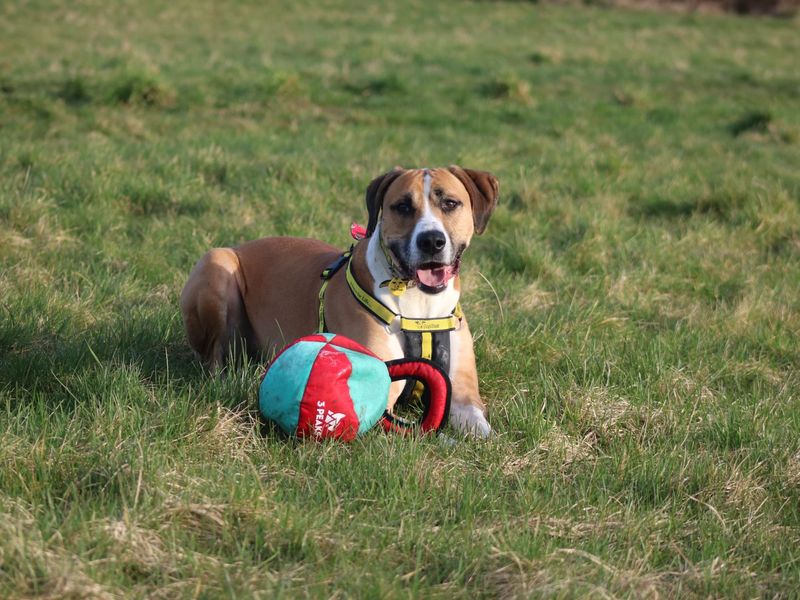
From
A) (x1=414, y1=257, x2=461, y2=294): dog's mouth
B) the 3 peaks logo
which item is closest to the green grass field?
the 3 peaks logo

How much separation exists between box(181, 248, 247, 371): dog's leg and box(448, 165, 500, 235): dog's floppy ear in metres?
1.55

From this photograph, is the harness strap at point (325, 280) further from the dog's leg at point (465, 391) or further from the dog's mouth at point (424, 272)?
the dog's leg at point (465, 391)

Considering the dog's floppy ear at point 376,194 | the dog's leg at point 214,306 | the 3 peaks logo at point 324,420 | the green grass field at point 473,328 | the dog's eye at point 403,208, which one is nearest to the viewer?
the green grass field at point 473,328

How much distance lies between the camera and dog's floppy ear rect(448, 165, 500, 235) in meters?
4.80

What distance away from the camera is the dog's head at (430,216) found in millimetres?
4367

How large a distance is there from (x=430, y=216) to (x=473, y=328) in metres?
1.01

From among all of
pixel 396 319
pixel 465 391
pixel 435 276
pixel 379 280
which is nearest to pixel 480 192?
pixel 435 276

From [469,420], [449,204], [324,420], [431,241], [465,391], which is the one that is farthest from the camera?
[449,204]

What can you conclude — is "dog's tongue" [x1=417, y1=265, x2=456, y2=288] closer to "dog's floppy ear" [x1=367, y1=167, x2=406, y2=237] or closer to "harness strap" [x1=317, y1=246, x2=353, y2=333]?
"dog's floppy ear" [x1=367, y1=167, x2=406, y2=237]

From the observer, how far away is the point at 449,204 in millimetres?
4645

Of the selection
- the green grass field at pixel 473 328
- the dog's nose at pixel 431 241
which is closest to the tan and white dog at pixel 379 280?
the dog's nose at pixel 431 241

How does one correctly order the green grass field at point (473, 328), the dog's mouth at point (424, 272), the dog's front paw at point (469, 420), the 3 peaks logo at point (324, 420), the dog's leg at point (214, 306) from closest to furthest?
the green grass field at point (473, 328) → the 3 peaks logo at point (324, 420) → the dog's front paw at point (469, 420) → the dog's mouth at point (424, 272) → the dog's leg at point (214, 306)

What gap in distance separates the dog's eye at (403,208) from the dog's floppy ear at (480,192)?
16.2 inches

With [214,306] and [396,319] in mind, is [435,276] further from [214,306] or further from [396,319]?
[214,306]
